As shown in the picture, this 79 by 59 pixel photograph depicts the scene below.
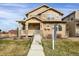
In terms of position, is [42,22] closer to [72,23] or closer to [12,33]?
[72,23]

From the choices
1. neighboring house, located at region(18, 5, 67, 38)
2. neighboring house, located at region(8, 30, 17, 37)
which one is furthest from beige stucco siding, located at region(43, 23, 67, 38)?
neighboring house, located at region(8, 30, 17, 37)

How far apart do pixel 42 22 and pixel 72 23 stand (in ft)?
7.43

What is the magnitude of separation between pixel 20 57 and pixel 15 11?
5.95 metres

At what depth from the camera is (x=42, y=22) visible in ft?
56.6

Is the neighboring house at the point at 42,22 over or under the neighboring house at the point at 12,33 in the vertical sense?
over

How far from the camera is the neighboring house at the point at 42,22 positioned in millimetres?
16625

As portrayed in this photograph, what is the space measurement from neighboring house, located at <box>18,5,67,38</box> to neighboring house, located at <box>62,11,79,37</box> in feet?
1.40

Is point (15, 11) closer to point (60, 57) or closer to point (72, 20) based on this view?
point (72, 20)

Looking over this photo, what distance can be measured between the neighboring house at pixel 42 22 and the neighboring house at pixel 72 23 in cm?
43

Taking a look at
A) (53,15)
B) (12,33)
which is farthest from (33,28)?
(12,33)

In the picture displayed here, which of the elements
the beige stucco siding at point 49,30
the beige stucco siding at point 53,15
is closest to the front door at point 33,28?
the beige stucco siding at point 49,30

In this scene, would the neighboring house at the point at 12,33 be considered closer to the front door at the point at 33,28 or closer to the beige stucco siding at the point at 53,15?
the front door at the point at 33,28

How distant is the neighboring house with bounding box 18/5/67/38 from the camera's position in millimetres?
16625

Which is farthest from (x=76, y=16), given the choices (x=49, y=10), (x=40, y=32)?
(x=40, y=32)
